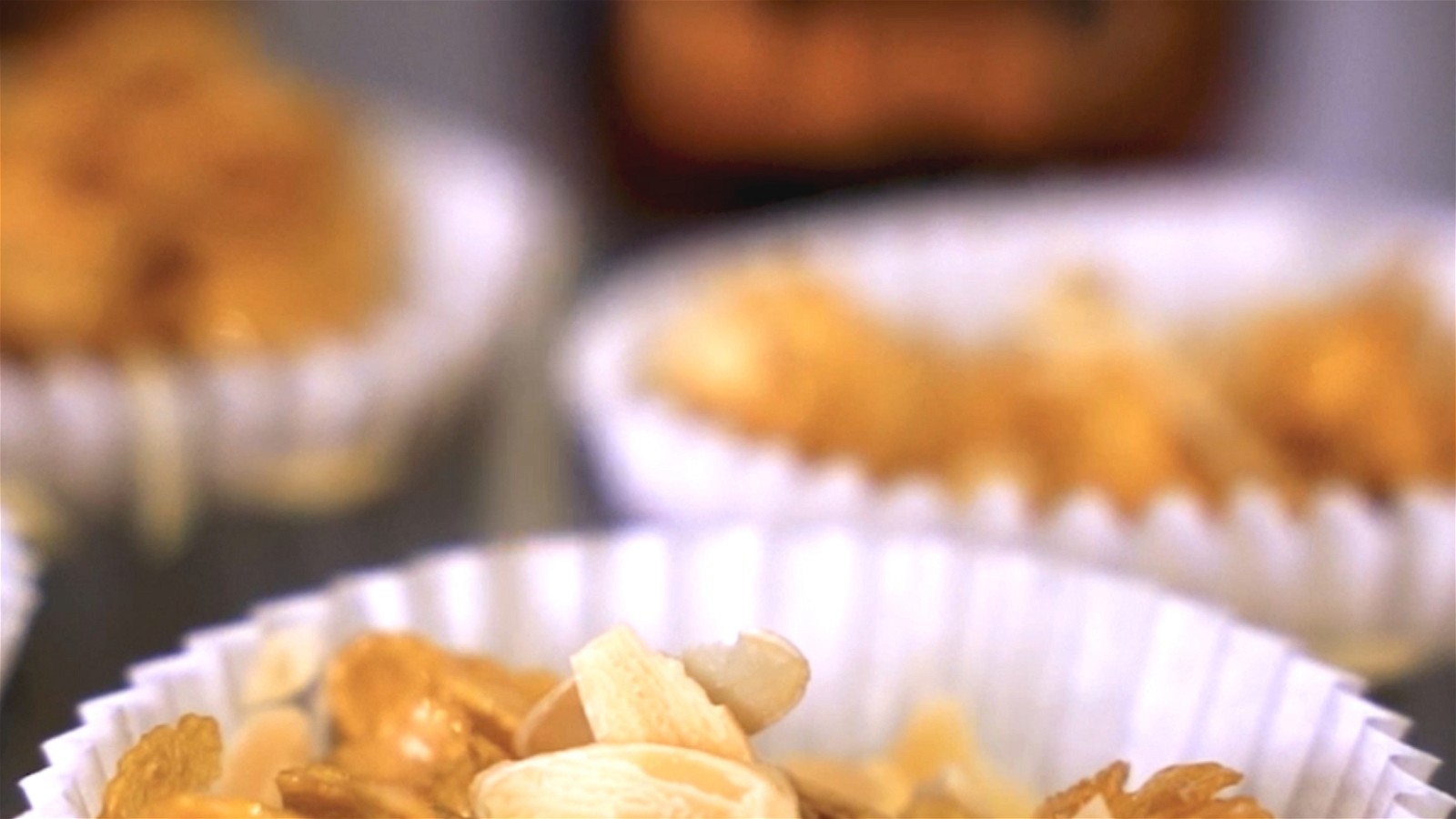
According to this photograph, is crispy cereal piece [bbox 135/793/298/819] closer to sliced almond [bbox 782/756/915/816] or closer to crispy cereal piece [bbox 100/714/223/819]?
crispy cereal piece [bbox 100/714/223/819]

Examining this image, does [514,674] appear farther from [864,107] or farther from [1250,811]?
[864,107]

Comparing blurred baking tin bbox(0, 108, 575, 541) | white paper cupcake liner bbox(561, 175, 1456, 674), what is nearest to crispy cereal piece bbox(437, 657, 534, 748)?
white paper cupcake liner bbox(561, 175, 1456, 674)

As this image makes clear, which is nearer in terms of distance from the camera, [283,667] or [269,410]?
[283,667]

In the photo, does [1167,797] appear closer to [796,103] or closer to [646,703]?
[646,703]

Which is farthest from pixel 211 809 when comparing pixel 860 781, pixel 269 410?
pixel 269 410

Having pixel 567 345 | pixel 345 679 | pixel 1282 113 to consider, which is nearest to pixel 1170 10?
pixel 1282 113

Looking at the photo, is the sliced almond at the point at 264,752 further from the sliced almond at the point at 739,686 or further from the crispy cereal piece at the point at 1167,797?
the crispy cereal piece at the point at 1167,797
